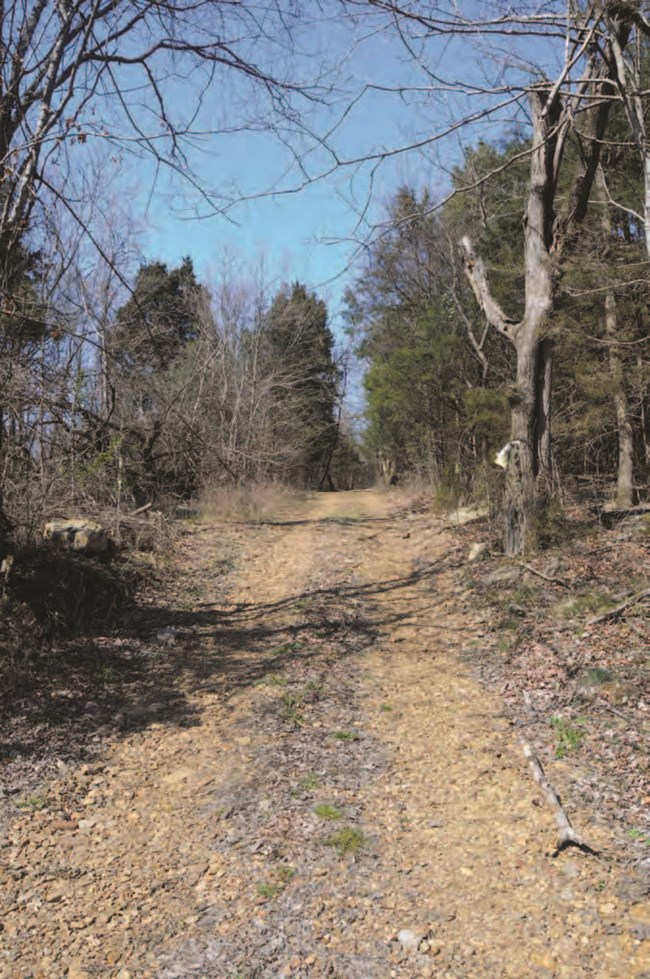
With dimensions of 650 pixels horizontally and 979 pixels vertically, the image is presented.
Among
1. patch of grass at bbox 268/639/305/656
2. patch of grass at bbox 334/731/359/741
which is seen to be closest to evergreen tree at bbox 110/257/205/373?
patch of grass at bbox 268/639/305/656

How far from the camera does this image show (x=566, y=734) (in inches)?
182

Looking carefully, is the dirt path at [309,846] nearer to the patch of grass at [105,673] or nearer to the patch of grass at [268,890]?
the patch of grass at [268,890]

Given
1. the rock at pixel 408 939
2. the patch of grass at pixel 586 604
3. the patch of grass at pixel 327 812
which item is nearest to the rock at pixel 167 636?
the patch of grass at pixel 327 812

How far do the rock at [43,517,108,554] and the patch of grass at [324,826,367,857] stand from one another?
5.06m

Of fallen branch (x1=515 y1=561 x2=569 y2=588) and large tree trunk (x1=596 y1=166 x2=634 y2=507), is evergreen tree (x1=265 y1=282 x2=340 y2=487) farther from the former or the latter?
fallen branch (x1=515 y1=561 x2=569 y2=588)

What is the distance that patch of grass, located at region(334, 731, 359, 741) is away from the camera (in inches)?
195

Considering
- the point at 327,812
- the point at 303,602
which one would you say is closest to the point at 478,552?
the point at 303,602

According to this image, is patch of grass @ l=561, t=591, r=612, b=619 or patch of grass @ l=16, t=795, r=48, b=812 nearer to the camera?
patch of grass @ l=16, t=795, r=48, b=812

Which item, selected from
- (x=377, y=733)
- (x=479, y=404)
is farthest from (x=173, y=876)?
(x=479, y=404)

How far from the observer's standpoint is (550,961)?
2.81 meters

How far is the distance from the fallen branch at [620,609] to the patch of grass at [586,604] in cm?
23

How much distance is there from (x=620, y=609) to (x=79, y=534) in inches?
233

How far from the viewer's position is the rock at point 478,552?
958cm

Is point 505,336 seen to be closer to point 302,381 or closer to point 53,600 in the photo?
point 53,600
